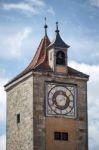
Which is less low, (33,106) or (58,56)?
(58,56)

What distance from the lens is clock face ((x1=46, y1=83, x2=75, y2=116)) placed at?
62812mm

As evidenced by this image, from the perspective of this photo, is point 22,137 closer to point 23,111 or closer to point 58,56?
point 23,111

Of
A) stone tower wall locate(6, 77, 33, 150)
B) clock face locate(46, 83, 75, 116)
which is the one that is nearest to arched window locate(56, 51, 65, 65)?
clock face locate(46, 83, 75, 116)

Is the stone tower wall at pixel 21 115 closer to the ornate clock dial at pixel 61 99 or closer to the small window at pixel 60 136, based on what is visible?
the ornate clock dial at pixel 61 99

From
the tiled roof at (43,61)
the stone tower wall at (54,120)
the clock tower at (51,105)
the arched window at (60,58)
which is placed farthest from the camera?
the arched window at (60,58)

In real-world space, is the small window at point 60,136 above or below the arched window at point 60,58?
below

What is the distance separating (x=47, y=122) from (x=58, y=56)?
5354mm

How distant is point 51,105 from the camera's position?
6281 centimetres

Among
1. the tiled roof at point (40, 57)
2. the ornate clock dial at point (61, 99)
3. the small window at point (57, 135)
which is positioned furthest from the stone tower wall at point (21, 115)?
the small window at point (57, 135)

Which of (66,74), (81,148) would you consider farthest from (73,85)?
(81,148)

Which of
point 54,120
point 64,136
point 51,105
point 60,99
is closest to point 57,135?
point 64,136

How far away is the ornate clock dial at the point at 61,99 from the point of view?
2475 inches

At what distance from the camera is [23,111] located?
63.7 m

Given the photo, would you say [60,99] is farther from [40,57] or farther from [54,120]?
[40,57]
